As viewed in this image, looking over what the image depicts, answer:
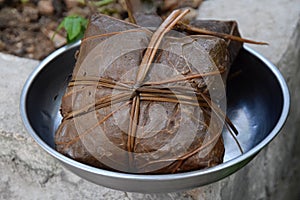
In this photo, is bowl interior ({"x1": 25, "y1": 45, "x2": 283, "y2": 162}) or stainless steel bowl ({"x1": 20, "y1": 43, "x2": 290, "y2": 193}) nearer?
stainless steel bowl ({"x1": 20, "y1": 43, "x2": 290, "y2": 193})

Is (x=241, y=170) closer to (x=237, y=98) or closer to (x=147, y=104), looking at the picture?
(x=237, y=98)

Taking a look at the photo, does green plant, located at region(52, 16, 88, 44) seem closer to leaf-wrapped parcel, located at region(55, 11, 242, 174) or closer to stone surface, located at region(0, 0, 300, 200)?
stone surface, located at region(0, 0, 300, 200)

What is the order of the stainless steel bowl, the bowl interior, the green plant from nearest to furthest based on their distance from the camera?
the stainless steel bowl < the bowl interior < the green plant

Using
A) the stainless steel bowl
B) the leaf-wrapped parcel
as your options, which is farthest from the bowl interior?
the leaf-wrapped parcel

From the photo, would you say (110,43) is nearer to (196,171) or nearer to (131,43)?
(131,43)

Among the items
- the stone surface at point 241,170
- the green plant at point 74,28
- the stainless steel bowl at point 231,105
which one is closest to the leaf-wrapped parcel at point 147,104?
the stainless steel bowl at point 231,105

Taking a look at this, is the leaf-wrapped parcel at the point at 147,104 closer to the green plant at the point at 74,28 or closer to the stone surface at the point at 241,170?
the stone surface at the point at 241,170

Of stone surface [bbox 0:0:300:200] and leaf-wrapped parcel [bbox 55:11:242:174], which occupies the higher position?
leaf-wrapped parcel [bbox 55:11:242:174]
